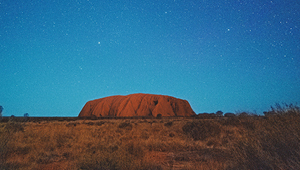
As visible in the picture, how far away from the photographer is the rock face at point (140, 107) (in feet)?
294

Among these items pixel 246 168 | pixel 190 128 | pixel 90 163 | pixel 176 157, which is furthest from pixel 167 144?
pixel 246 168

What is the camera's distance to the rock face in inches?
3526

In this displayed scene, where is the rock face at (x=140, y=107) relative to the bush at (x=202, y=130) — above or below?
above

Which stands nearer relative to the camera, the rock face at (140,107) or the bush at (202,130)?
the bush at (202,130)

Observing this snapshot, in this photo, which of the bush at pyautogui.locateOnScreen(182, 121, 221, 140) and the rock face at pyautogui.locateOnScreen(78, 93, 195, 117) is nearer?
the bush at pyautogui.locateOnScreen(182, 121, 221, 140)

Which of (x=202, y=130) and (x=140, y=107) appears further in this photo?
(x=140, y=107)

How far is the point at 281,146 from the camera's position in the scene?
5125 mm

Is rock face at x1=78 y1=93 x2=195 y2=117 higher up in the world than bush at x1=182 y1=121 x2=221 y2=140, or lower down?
higher up

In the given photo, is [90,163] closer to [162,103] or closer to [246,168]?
[246,168]

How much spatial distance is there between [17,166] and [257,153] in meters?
8.62

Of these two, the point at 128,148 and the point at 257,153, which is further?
the point at 128,148

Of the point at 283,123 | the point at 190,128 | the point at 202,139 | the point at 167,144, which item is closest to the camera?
the point at 283,123

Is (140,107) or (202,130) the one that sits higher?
(140,107)

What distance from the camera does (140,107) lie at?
9169 centimetres
